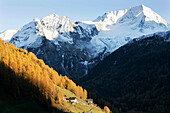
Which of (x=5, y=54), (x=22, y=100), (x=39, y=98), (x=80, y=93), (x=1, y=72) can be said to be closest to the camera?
(x=22, y=100)

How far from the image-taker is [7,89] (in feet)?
277

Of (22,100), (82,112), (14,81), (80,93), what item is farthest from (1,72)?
(80,93)

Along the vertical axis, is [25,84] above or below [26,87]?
above

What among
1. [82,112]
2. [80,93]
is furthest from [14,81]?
[80,93]

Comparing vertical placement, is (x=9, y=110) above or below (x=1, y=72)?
below

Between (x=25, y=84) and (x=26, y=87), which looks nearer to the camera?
(x=26, y=87)

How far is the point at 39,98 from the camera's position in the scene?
3494 inches

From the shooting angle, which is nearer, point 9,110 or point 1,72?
point 9,110

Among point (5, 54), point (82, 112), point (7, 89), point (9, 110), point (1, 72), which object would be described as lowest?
point (82, 112)

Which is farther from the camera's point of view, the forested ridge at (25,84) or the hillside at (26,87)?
the forested ridge at (25,84)

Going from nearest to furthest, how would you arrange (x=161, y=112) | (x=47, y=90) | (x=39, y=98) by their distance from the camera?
(x=39, y=98)
(x=47, y=90)
(x=161, y=112)

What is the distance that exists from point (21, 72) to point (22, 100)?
24.9 meters

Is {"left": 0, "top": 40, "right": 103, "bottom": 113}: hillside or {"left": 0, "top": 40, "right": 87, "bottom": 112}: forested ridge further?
{"left": 0, "top": 40, "right": 87, "bottom": 112}: forested ridge

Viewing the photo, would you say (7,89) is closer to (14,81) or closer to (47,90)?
(14,81)
